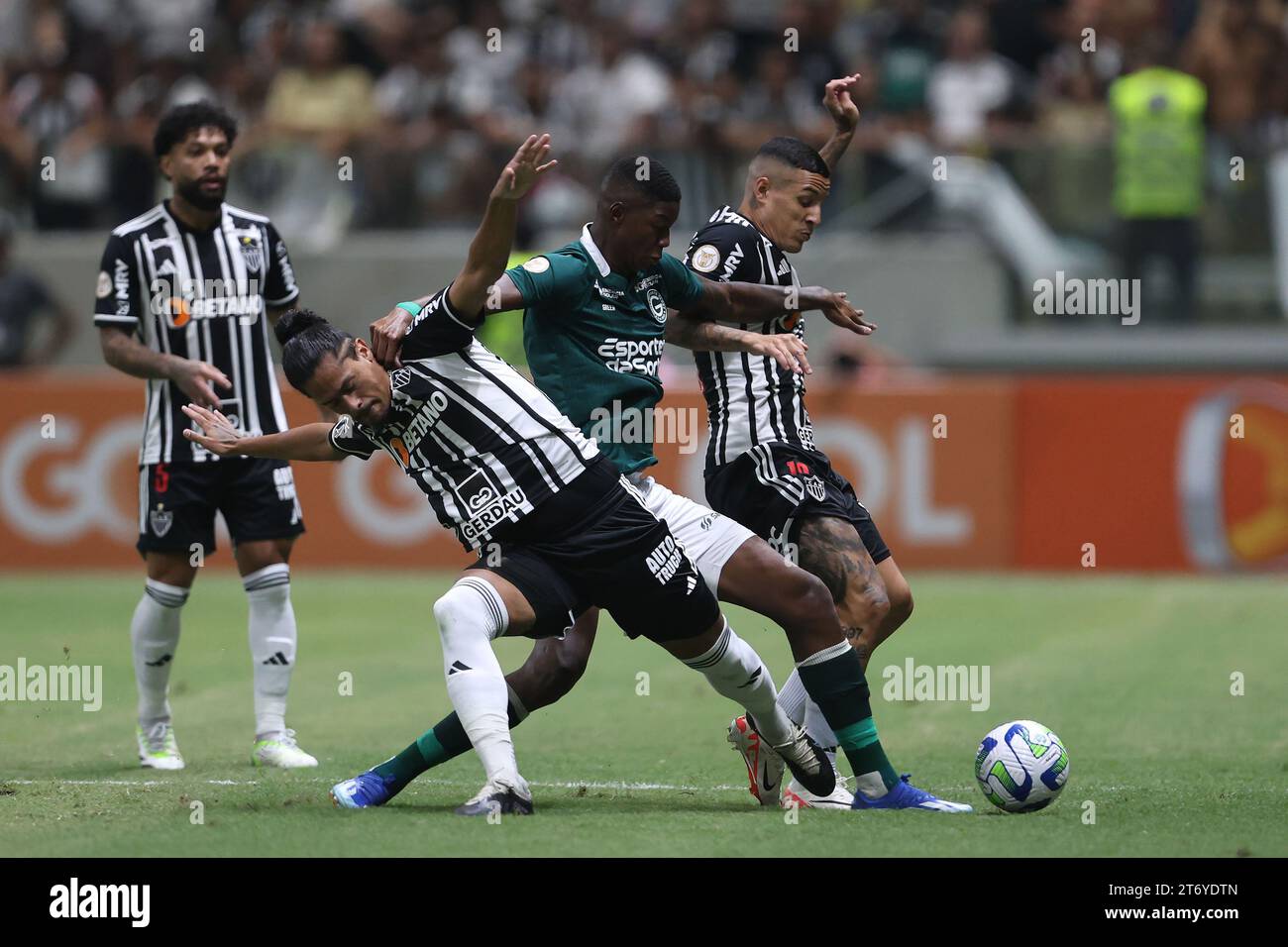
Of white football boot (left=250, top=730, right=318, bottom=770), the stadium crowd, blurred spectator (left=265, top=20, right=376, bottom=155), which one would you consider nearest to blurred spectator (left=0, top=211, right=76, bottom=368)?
the stadium crowd

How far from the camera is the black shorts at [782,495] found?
7.51 metres

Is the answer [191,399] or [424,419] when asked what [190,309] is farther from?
[424,419]

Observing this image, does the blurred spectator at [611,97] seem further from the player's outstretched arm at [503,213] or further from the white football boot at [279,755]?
the player's outstretched arm at [503,213]

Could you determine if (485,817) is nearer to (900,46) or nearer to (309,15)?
(900,46)

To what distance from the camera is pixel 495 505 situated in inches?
261

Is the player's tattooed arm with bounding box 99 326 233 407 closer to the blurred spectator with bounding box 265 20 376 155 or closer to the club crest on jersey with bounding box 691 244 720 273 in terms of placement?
the club crest on jersey with bounding box 691 244 720 273

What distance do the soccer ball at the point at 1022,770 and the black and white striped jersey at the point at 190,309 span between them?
12.1 feet

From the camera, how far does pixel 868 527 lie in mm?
7688

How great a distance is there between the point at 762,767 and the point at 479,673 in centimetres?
129

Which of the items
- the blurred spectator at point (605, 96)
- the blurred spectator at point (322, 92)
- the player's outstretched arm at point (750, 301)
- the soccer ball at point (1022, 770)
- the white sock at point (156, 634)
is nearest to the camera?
the soccer ball at point (1022, 770)

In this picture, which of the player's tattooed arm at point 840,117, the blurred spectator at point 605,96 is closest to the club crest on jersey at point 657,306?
the player's tattooed arm at point 840,117

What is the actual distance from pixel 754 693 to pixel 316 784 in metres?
1.78

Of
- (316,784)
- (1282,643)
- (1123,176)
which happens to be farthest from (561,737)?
(1123,176)

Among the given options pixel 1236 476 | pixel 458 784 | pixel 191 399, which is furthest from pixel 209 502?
pixel 1236 476
